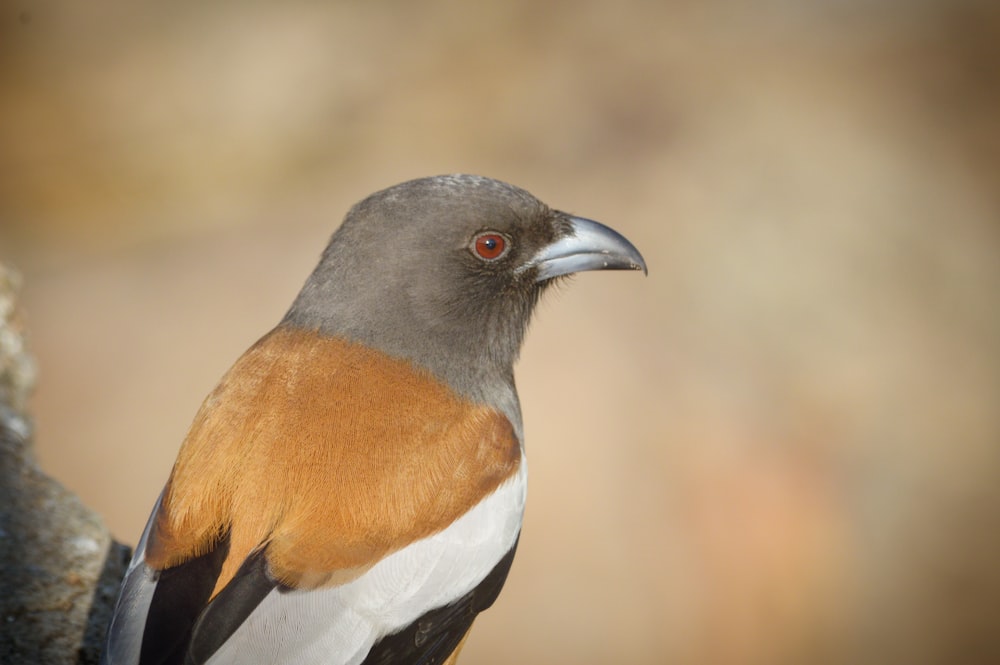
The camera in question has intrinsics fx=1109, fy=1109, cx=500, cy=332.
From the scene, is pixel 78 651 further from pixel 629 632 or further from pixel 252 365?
pixel 629 632

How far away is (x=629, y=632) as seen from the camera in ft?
25.3

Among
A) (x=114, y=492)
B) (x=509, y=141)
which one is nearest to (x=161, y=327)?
(x=114, y=492)

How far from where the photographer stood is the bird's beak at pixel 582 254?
4.95m

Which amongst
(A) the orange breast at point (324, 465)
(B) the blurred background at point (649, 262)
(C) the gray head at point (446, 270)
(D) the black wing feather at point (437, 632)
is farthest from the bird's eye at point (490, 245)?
(B) the blurred background at point (649, 262)

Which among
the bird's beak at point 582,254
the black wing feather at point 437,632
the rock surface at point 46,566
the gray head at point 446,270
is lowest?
the rock surface at point 46,566

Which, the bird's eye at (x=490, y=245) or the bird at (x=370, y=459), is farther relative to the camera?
the bird's eye at (x=490, y=245)

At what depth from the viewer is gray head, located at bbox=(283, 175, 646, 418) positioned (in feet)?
15.3

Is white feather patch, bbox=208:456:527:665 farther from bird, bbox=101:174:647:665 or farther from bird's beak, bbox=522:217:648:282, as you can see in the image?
bird's beak, bbox=522:217:648:282

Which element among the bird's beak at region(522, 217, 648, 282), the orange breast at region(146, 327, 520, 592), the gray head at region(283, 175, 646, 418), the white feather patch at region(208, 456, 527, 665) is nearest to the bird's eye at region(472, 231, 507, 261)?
the gray head at region(283, 175, 646, 418)

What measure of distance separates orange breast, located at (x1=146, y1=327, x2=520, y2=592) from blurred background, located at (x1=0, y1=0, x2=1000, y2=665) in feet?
12.0

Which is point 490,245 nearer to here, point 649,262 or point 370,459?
point 370,459

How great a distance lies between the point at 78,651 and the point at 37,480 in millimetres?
1154

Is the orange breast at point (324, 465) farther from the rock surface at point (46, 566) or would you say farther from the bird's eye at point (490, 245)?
the rock surface at point (46, 566)

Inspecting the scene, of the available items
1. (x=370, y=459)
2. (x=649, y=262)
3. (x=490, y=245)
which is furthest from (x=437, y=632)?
(x=649, y=262)
